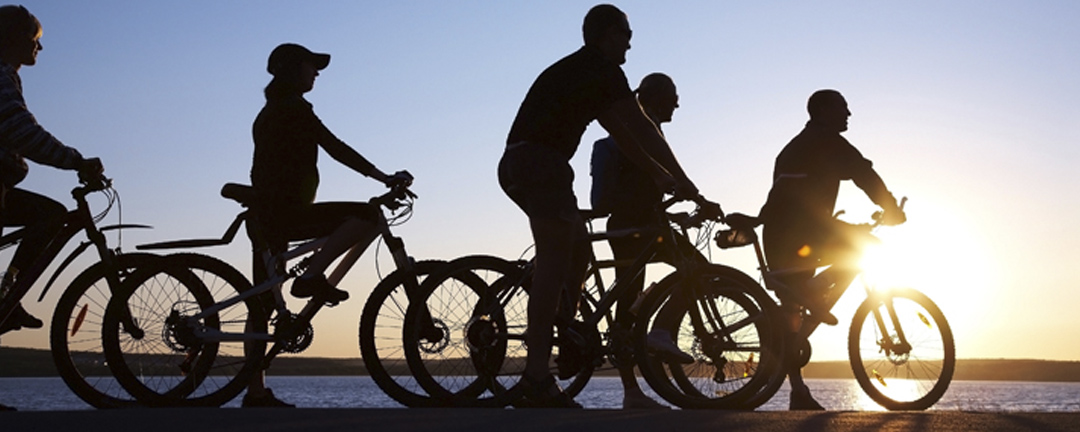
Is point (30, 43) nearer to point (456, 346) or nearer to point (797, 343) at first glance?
point (456, 346)

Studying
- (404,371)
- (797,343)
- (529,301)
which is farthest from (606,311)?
(797,343)

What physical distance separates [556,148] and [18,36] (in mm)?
2869

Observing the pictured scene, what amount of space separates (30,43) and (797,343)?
16.0ft

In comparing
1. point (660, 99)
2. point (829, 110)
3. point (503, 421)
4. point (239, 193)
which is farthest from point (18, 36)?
point (829, 110)

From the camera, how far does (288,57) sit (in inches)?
259

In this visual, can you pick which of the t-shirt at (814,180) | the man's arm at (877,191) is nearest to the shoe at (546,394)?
the t-shirt at (814,180)

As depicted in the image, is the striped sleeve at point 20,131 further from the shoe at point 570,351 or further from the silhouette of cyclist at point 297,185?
the shoe at point 570,351

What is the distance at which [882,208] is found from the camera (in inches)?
307

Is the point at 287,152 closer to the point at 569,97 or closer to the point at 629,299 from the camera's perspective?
the point at 569,97

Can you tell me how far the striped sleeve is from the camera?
5848 millimetres

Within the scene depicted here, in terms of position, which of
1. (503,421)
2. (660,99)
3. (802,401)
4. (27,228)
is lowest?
(503,421)

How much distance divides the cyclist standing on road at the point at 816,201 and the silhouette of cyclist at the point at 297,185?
2772 millimetres

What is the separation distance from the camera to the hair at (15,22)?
5.97m

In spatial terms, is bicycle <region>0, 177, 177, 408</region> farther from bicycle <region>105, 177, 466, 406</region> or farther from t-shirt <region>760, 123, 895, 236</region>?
t-shirt <region>760, 123, 895, 236</region>
